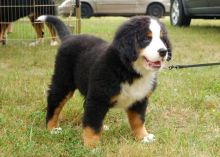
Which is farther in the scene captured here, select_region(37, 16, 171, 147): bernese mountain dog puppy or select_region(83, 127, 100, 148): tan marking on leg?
select_region(83, 127, 100, 148): tan marking on leg

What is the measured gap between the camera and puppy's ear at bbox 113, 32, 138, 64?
3373 millimetres

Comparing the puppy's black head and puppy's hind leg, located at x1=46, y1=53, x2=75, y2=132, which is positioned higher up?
the puppy's black head

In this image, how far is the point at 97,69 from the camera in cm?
363

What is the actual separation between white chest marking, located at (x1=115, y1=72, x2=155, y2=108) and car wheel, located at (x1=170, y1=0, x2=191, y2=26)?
9.29m

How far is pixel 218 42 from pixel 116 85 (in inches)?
259

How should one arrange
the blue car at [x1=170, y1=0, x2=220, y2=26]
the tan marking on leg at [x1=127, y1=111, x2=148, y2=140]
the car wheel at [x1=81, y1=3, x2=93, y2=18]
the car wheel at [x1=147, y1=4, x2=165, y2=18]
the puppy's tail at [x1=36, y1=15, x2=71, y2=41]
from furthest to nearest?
the car wheel at [x1=147, y1=4, x2=165, y2=18] → the car wheel at [x1=81, y1=3, x2=93, y2=18] → the blue car at [x1=170, y1=0, x2=220, y2=26] → the puppy's tail at [x1=36, y1=15, x2=71, y2=41] → the tan marking on leg at [x1=127, y1=111, x2=148, y2=140]

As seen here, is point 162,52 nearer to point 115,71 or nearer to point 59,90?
point 115,71

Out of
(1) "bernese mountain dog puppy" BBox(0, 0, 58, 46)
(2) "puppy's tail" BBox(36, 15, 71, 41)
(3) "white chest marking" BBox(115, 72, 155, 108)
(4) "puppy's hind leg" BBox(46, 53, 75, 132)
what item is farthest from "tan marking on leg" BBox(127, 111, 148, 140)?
(1) "bernese mountain dog puppy" BBox(0, 0, 58, 46)

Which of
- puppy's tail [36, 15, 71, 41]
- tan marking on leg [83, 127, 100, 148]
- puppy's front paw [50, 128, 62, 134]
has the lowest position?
puppy's front paw [50, 128, 62, 134]

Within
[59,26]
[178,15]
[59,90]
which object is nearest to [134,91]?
[59,90]

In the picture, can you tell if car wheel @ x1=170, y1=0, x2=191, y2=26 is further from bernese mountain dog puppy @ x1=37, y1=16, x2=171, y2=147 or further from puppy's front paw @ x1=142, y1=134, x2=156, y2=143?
puppy's front paw @ x1=142, y1=134, x2=156, y2=143

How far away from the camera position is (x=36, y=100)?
5.16 m

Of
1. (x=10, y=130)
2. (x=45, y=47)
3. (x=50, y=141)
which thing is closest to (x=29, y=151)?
(x=50, y=141)

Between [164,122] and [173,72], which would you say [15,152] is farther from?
[173,72]
